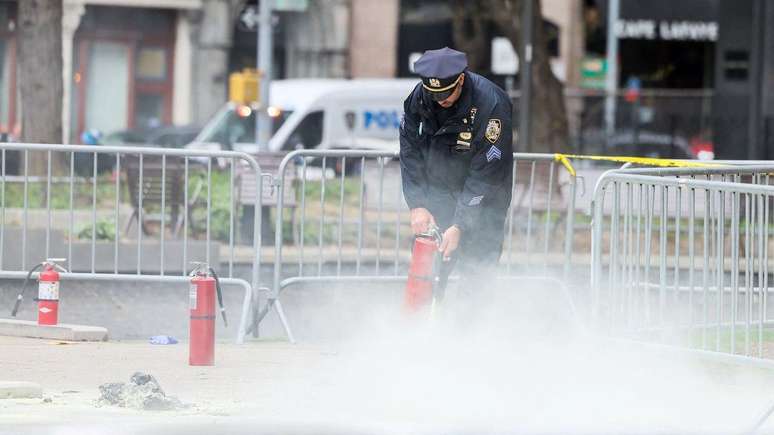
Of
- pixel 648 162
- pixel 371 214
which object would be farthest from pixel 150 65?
pixel 648 162

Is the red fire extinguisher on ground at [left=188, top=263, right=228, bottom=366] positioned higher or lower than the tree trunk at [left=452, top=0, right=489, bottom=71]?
lower

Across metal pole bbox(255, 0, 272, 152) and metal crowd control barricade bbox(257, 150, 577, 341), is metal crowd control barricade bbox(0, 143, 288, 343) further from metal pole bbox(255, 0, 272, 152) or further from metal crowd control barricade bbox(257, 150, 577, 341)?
metal pole bbox(255, 0, 272, 152)

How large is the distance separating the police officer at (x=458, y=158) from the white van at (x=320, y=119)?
15.7 meters

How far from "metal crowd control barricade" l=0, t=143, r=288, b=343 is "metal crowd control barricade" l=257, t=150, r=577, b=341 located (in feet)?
1.52

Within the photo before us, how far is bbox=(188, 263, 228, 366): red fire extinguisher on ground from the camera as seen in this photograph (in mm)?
8383

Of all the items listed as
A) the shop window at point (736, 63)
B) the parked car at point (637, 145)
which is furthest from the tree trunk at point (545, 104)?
the parked car at point (637, 145)

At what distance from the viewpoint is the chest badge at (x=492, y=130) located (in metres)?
8.20

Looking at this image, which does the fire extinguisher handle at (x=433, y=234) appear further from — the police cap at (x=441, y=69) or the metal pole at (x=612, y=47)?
the metal pole at (x=612, y=47)

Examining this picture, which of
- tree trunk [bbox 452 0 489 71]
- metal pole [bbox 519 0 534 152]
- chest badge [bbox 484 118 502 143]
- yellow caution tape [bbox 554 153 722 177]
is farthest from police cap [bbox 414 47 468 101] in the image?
tree trunk [bbox 452 0 489 71]

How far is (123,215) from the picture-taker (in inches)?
479

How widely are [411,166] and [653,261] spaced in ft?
4.59

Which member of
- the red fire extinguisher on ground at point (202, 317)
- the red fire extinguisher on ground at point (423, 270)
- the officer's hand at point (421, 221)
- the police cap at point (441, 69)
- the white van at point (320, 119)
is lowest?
the red fire extinguisher on ground at point (202, 317)

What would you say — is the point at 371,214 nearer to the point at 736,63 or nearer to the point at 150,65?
the point at 736,63

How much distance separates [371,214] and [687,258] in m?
3.88
